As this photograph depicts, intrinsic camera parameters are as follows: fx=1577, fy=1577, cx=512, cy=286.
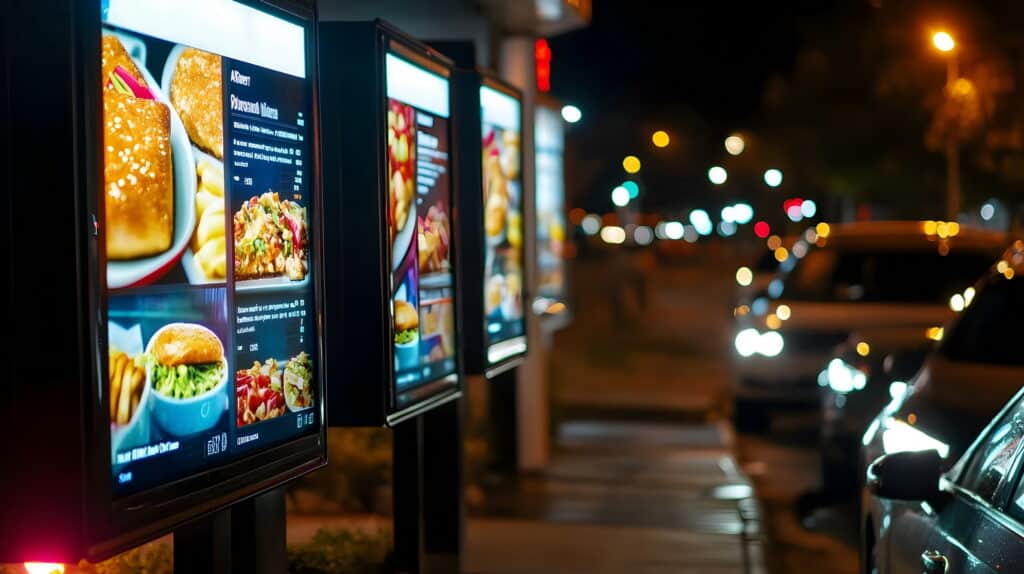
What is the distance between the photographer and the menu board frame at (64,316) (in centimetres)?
364

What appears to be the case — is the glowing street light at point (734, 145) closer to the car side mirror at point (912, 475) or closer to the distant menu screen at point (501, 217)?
the distant menu screen at point (501, 217)

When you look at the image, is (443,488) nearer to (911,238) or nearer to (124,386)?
(124,386)

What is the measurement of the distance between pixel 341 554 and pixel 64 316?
160 inches

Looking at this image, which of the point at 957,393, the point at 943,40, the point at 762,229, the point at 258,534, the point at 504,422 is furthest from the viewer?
the point at 762,229

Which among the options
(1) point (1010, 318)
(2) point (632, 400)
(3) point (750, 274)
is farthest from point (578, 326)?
(1) point (1010, 318)

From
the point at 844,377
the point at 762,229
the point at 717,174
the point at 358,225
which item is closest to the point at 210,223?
the point at 358,225

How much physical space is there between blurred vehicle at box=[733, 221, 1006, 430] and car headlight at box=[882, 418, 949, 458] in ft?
22.9

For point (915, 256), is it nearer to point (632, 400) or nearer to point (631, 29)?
point (632, 400)

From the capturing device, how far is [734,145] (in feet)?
201

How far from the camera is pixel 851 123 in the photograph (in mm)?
39250

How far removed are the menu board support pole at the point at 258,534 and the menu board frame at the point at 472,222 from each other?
3137 mm

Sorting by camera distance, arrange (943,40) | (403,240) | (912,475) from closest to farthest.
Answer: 1. (912,475)
2. (403,240)
3. (943,40)

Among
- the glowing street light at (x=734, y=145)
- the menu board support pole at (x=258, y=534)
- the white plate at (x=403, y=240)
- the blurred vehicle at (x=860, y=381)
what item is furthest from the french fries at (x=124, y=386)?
the glowing street light at (x=734, y=145)

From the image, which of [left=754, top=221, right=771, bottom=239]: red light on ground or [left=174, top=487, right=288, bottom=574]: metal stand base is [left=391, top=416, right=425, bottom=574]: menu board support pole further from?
[left=754, top=221, right=771, bottom=239]: red light on ground
